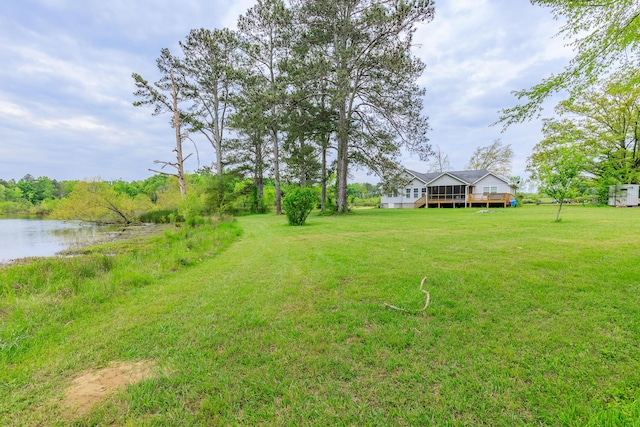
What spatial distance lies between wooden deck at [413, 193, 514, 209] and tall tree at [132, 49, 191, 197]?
24.8 m

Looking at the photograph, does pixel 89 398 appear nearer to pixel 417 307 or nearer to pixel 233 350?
pixel 233 350

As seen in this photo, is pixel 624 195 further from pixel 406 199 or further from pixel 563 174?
pixel 563 174

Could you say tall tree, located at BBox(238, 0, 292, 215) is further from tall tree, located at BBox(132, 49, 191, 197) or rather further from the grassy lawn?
the grassy lawn

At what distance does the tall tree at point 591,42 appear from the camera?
12.9 ft

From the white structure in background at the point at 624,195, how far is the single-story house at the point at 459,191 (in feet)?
24.0

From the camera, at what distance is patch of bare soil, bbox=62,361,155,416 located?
175 cm

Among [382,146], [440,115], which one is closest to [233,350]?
[382,146]

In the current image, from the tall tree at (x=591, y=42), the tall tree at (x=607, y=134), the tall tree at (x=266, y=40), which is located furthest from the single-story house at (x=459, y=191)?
the tall tree at (x=591, y=42)

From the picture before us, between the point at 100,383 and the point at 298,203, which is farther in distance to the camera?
the point at 298,203

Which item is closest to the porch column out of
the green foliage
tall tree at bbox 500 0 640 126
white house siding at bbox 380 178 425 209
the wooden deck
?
the wooden deck

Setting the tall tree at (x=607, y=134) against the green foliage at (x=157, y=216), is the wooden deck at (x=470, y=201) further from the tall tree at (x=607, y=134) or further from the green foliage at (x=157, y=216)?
the green foliage at (x=157, y=216)

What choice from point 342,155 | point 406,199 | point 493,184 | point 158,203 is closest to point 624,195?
point 493,184

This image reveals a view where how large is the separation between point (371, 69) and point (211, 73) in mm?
12565

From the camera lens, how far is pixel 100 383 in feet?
6.46
